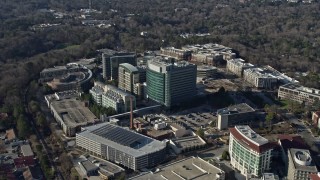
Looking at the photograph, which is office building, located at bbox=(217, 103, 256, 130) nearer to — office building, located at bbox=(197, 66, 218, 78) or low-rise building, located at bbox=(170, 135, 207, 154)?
low-rise building, located at bbox=(170, 135, 207, 154)

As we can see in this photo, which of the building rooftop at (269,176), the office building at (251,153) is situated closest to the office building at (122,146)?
the office building at (251,153)

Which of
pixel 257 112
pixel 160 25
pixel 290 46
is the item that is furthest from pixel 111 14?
pixel 257 112

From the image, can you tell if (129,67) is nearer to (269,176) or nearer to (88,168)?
(88,168)

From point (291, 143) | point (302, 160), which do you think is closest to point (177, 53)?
point (291, 143)

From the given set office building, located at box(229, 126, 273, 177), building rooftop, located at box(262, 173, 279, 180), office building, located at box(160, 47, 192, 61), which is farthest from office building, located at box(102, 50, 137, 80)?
building rooftop, located at box(262, 173, 279, 180)

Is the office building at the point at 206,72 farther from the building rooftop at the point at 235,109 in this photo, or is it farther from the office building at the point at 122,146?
the office building at the point at 122,146

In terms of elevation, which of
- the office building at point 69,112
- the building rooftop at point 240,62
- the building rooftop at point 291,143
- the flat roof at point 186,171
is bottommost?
the flat roof at point 186,171

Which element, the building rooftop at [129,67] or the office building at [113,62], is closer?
the building rooftop at [129,67]
